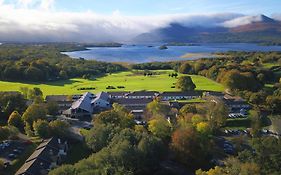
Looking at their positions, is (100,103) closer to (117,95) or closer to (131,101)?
(131,101)

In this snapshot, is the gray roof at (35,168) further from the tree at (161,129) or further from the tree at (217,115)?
the tree at (217,115)

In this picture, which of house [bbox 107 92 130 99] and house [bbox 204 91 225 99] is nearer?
house [bbox 204 91 225 99]

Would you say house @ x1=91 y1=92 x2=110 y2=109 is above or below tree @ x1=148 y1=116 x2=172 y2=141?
below

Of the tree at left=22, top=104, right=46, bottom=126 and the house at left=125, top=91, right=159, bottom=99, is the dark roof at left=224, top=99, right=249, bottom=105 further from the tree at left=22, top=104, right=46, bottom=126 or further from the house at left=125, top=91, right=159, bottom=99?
the tree at left=22, top=104, right=46, bottom=126

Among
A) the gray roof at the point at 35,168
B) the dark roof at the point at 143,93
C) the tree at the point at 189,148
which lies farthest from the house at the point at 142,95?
the gray roof at the point at 35,168

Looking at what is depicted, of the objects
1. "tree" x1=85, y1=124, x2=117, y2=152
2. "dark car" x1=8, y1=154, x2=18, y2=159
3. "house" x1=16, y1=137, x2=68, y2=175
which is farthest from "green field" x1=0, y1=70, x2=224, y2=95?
"tree" x1=85, y1=124, x2=117, y2=152

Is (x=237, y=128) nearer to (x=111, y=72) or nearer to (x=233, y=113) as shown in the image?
(x=233, y=113)
